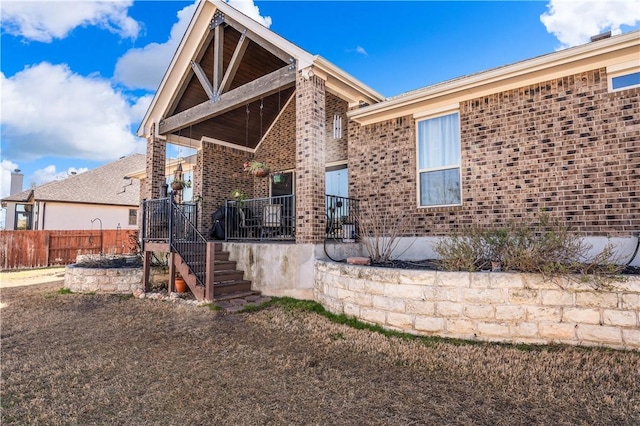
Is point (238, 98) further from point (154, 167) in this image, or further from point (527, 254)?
point (527, 254)

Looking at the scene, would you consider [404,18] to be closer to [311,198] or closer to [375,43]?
[375,43]

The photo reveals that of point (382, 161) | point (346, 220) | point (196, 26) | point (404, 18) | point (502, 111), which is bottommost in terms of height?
point (346, 220)

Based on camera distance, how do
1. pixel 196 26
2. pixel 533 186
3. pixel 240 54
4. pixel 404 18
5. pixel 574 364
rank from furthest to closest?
pixel 404 18 < pixel 196 26 < pixel 240 54 < pixel 533 186 < pixel 574 364

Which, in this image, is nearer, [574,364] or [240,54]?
[574,364]

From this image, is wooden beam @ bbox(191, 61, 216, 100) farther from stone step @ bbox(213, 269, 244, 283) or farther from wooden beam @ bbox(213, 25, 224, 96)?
stone step @ bbox(213, 269, 244, 283)

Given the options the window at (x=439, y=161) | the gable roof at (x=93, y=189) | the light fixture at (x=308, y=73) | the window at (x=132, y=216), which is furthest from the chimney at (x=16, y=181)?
the window at (x=439, y=161)

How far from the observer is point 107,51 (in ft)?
45.0

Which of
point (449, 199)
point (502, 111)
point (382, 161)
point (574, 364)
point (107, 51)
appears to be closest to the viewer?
point (574, 364)

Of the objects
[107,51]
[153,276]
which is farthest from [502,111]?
[107,51]

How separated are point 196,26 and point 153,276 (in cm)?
664

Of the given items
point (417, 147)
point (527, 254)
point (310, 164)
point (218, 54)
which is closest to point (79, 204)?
point (218, 54)

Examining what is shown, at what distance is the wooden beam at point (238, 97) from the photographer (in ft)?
23.4

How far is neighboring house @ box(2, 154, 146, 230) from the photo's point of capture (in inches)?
749

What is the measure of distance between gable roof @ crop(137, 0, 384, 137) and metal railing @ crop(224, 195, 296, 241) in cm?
277
